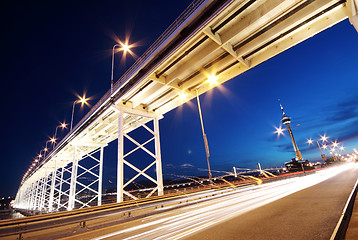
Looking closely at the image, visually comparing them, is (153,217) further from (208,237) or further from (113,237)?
(208,237)

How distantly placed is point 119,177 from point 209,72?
8.34 m

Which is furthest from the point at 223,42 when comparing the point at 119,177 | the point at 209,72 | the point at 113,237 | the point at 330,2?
the point at 119,177

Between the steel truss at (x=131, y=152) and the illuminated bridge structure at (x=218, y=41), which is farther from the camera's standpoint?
the steel truss at (x=131, y=152)

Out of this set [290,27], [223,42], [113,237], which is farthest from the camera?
[223,42]

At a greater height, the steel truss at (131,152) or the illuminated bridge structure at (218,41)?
the illuminated bridge structure at (218,41)

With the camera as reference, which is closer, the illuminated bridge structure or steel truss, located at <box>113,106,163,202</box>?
the illuminated bridge structure

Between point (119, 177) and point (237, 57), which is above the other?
point (237, 57)

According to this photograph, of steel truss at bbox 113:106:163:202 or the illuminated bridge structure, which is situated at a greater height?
the illuminated bridge structure

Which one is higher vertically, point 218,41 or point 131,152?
point 218,41

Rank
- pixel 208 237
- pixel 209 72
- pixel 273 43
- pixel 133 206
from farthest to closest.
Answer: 1. pixel 209 72
2. pixel 273 43
3. pixel 133 206
4. pixel 208 237

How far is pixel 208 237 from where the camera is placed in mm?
4203

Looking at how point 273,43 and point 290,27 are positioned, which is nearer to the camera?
point 290,27

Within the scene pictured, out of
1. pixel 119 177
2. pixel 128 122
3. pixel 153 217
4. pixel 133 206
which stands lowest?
pixel 153 217

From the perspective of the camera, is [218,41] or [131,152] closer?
[218,41]
